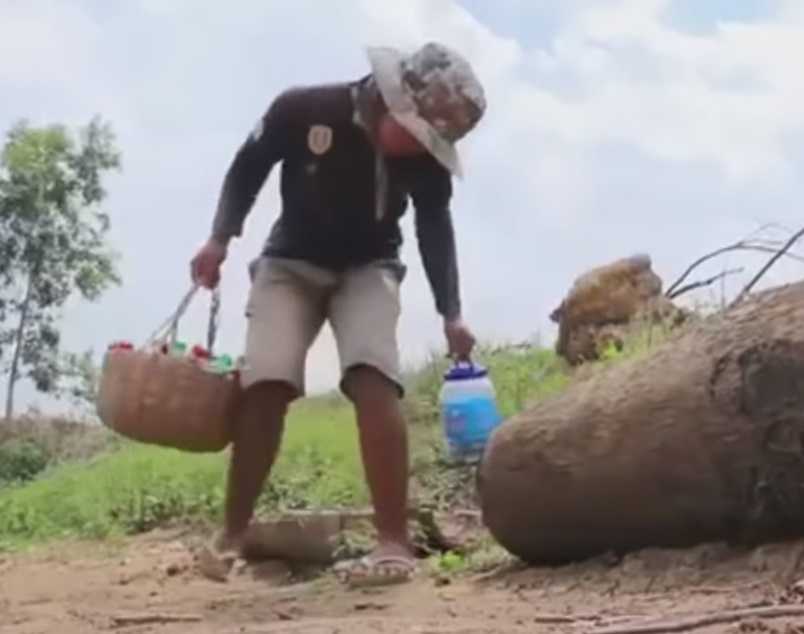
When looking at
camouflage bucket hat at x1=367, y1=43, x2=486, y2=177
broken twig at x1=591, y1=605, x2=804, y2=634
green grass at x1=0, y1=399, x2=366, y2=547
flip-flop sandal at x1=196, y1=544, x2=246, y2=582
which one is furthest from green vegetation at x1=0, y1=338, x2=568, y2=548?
broken twig at x1=591, y1=605, x2=804, y2=634

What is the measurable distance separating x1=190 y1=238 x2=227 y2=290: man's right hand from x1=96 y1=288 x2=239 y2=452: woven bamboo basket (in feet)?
0.19

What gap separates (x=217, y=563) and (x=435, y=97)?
5.17 ft

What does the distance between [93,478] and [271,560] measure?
3591mm

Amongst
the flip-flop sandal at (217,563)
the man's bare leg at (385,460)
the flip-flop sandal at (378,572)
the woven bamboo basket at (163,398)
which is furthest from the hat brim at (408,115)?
the flip-flop sandal at (217,563)

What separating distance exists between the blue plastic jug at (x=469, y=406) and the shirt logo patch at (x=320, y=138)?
96 cm

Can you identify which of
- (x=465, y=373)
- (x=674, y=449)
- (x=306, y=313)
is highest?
(x=306, y=313)

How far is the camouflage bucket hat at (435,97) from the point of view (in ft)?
16.4

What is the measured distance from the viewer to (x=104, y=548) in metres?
7.32

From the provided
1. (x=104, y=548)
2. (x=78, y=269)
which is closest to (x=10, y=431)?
(x=78, y=269)

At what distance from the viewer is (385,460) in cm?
500

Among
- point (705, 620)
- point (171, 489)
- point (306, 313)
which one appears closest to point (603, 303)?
point (171, 489)

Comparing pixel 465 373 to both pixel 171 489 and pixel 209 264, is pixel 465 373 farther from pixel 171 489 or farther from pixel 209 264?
pixel 171 489

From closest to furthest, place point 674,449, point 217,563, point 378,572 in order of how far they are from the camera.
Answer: point 674,449, point 378,572, point 217,563

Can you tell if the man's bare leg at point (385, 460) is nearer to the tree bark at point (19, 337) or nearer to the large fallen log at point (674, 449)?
the large fallen log at point (674, 449)
